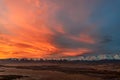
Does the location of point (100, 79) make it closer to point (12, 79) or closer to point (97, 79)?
point (97, 79)

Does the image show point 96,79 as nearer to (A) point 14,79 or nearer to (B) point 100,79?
(B) point 100,79

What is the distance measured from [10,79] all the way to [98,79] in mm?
25863

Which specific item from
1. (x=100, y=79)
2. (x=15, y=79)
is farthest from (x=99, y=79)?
(x=15, y=79)

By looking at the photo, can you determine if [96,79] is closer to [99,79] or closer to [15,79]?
[99,79]

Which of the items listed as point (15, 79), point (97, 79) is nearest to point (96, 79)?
point (97, 79)

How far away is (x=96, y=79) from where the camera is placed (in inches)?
2744

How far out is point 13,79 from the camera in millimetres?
66438

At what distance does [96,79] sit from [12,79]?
81.2 feet

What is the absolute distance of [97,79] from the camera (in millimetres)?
69688

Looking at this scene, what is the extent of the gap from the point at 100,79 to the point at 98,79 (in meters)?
0.59

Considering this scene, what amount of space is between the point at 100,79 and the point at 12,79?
25.9 metres

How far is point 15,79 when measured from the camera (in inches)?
2616

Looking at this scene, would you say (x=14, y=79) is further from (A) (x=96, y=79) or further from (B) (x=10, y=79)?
(A) (x=96, y=79)

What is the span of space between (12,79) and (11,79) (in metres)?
0.29
